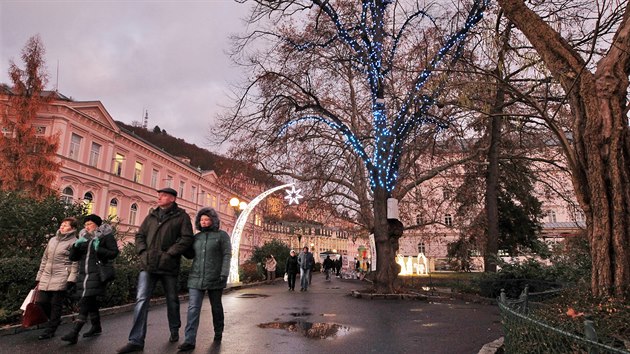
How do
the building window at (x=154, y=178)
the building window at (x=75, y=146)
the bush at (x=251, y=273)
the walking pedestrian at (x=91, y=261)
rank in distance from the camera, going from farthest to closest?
1. the building window at (x=154, y=178)
2. the building window at (x=75, y=146)
3. the bush at (x=251, y=273)
4. the walking pedestrian at (x=91, y=261)

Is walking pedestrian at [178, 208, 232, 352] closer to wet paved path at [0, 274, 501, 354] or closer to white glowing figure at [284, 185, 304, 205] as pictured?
wet paved path at [0, 274, 501, 354]

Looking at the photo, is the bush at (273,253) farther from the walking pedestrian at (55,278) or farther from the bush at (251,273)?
the walking pedestrian at (55,278)

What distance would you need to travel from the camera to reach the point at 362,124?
2484cm

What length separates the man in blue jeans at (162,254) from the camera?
520cm

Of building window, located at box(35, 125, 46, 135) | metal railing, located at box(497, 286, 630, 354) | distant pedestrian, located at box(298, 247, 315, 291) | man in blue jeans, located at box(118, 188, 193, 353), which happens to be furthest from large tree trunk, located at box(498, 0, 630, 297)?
building window, located at box(35, 125, 46, 135)

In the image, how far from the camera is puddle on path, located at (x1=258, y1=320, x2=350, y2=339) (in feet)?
21.5

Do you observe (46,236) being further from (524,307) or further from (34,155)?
(34,155)

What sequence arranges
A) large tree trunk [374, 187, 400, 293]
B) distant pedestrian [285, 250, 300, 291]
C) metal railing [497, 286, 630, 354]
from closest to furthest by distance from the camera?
metal railing [497, 286, 630, 354]
large tree trunk [374, 187, 400, 293]
distant pedestrian [285, 250, 300, 291]

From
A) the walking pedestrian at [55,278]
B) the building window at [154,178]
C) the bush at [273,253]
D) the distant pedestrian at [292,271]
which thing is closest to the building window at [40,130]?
the building window at [154,178]

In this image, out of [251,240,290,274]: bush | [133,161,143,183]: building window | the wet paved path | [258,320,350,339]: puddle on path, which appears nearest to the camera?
the wet paved path

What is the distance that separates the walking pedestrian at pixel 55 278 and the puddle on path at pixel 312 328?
325 centimetres

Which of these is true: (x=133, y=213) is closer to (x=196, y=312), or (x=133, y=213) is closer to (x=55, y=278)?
(x=55, y=278)

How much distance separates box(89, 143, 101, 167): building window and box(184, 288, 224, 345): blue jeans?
33.7 m

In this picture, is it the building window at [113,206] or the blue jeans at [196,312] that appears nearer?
the blue jeans at [196,312]
